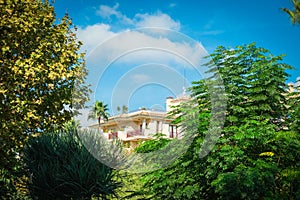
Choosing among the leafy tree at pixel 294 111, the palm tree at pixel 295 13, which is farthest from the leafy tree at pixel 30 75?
the palm tree at pixel 295 13

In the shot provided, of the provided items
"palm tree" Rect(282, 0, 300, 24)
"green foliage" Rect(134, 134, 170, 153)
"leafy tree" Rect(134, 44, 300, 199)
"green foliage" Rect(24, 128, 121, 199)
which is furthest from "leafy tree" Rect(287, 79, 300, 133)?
"green foliage" Rect(24, 128, 121, 199)

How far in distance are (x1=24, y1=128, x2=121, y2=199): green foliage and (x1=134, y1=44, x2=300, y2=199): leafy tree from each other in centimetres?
188

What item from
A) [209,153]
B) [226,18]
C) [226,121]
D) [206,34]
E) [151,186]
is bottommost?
[151,186]

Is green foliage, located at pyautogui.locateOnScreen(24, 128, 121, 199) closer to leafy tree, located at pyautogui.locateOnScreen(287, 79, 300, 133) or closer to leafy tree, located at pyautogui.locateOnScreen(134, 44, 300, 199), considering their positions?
leafy tree, located at pyautogui.locateOnScreen(134, 44, 300, 199)

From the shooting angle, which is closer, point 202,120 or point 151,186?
point 202,120

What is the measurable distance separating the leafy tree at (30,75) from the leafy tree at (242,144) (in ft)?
13.1

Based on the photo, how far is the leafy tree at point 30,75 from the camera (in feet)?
41.0

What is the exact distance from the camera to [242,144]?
1042 centimetres

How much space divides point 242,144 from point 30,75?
6641mm

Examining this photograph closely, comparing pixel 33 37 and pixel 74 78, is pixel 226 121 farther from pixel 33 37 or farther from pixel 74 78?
pixel 33 37

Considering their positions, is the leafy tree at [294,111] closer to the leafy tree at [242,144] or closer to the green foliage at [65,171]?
the leafy tree at [242,144]

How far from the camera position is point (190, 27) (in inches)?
483

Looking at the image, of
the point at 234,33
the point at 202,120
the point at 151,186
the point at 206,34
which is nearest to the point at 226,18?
the point at 234,33

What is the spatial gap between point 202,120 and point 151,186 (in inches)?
99.9
